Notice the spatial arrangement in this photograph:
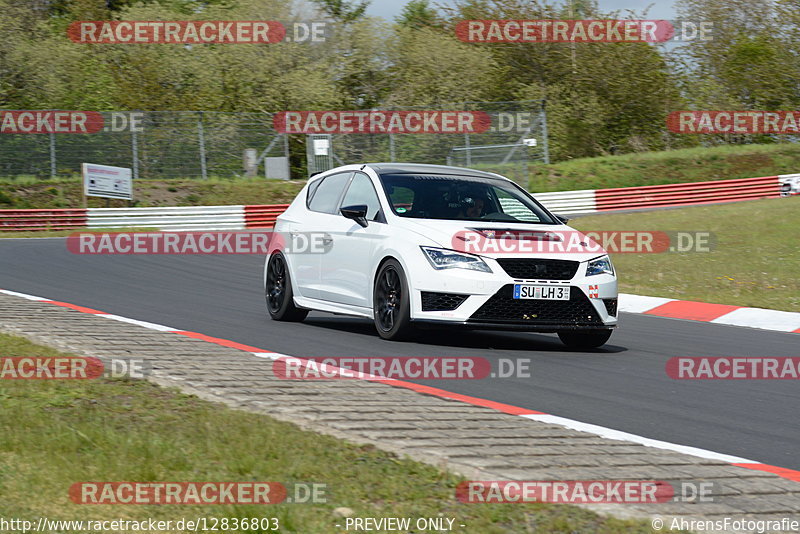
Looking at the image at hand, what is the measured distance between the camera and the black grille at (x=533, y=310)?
29.6 ft

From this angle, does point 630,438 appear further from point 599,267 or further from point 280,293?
point 280,293

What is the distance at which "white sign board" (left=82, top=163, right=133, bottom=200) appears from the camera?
3080 cm

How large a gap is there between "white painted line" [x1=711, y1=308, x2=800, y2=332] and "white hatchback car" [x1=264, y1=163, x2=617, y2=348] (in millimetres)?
3646

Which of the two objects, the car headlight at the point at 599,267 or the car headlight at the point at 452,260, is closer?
the car headlight at the point at 452,260

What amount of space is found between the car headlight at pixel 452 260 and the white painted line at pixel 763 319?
4956 millimetres

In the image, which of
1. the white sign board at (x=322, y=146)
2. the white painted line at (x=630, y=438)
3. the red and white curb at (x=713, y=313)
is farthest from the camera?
the white sign board at (x=322, y=146)

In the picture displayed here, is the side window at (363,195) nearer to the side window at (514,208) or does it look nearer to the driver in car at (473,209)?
the driver in car at (473,209)

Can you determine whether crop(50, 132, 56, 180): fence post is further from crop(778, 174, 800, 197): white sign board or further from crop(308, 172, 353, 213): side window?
crop(778, 174, 800, 197): white sign board

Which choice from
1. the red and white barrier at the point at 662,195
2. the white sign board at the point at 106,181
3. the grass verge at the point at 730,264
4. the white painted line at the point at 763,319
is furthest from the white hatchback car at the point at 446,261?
the red and white barrier at the point at 662,195

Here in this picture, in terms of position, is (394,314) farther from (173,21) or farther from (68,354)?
(173,21)

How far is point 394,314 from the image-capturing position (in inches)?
372

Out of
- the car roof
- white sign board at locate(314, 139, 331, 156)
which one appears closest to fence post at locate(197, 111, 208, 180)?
white sign board at locate(314, 139, 331, 156)

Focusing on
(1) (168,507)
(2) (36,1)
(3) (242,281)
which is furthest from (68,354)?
(2) (36,1)

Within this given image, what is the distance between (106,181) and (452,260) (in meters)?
24.1
